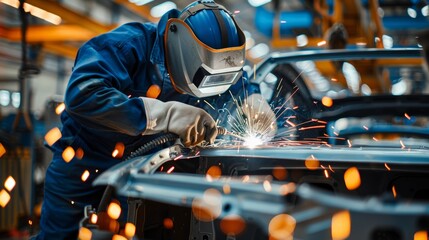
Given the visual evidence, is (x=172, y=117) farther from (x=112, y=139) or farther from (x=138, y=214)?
(x=138, y=214)

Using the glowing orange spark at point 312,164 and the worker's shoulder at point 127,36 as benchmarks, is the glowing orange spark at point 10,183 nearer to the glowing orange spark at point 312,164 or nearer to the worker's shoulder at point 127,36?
the worker's shoulder at point 127,36

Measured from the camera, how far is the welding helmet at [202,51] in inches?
96.7

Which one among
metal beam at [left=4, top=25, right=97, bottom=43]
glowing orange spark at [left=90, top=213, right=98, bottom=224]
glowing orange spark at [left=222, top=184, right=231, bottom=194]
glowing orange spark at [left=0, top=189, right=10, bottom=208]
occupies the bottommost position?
glowing orange spark at [left=90, top=213, right=98, bottom=224]

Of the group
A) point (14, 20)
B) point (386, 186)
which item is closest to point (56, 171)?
point (386, 186)

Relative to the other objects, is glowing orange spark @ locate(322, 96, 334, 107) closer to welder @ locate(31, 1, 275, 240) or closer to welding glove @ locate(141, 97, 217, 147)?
welder @ locate(31, 1, 275, 240)

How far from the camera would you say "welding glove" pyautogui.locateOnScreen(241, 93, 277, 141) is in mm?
2977

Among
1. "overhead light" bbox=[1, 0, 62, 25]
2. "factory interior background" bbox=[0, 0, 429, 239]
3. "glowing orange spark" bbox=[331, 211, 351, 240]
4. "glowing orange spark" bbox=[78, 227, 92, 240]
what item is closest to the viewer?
"glowing orange spark" bbox=[331, 211, 351, 240]

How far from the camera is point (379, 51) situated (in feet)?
10.6

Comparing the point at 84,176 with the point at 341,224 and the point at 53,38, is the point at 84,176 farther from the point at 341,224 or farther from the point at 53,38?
the point at 53,38

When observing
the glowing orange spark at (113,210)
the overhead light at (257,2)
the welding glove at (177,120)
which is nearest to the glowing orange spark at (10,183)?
the welding glove at (177,120)

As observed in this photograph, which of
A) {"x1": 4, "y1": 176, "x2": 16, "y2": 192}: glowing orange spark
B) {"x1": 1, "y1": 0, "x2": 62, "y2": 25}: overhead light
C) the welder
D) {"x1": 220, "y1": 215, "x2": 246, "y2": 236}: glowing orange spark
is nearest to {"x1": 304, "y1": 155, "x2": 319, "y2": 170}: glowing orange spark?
{"x1": 220, "y1": 215, "x2": 246, "y2": 236}: glowing orange spark

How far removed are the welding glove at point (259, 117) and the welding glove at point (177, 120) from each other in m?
0.61

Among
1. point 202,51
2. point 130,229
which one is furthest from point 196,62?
point 130,229

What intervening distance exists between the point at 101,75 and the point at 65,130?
0.49 metres
